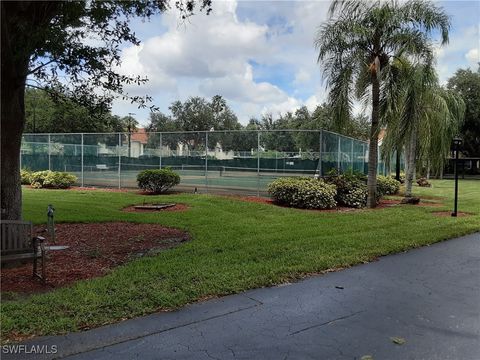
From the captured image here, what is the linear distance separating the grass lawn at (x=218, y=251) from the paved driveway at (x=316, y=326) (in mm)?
318

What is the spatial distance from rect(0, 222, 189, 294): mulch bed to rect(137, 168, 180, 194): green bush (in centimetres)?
657

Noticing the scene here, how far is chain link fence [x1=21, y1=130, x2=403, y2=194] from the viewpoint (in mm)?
16141

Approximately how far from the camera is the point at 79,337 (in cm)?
386

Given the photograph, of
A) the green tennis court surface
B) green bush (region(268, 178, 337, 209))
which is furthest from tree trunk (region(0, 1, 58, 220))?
the green tennis court surface

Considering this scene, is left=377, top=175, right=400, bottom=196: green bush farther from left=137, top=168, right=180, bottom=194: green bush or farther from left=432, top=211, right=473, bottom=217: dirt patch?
left=137, top=168, right=180, bottom=194: green bush

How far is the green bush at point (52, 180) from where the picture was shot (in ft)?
64.5

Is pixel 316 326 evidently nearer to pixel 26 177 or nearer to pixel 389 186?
pixel 389 186

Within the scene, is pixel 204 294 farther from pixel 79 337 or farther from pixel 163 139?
pixel 163 139

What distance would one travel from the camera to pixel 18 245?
5.70 m

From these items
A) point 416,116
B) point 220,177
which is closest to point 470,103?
point 416,116

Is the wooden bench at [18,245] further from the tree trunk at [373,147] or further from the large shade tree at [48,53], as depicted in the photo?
the tree trunk at [373,147]

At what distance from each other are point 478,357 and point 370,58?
12.0 m

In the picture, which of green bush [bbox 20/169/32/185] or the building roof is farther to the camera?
green bush [bbox 20/169/32/185]

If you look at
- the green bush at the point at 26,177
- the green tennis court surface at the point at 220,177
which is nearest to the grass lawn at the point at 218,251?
the green tennis court surface at the point at 220,177
